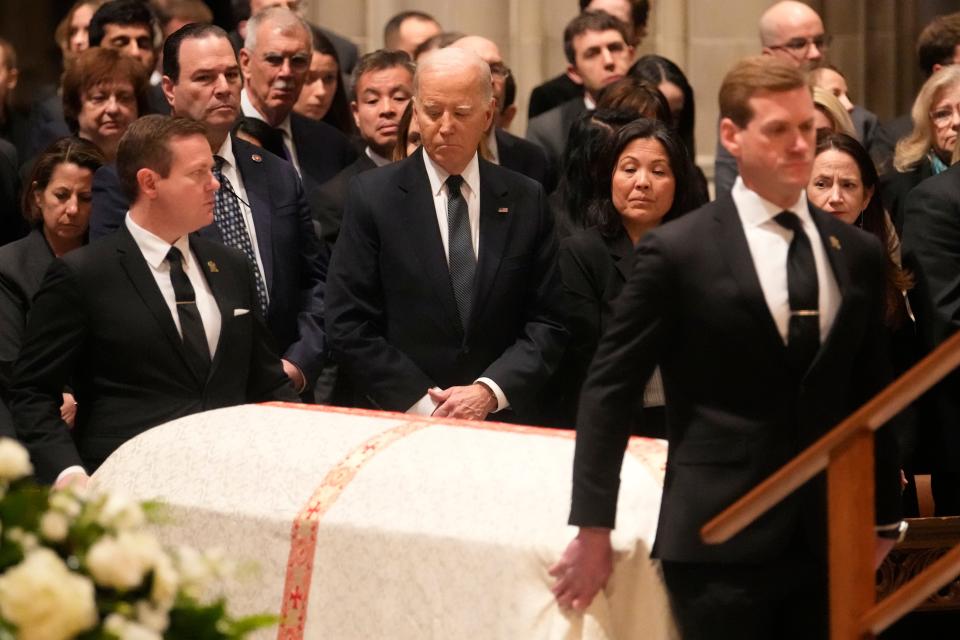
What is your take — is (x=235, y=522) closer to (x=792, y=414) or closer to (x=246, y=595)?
(x=246, y=595)

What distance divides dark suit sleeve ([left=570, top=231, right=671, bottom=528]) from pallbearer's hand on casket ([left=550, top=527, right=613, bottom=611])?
72 millimetres

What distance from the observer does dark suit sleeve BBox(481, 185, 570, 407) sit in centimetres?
533

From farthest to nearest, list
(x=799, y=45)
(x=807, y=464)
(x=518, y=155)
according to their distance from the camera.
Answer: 1. (x=799, y=45)
2. (x=518, y=155)
3. (x=807, y=464)

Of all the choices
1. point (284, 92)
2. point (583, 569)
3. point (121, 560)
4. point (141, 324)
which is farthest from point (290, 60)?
point (121, 560)

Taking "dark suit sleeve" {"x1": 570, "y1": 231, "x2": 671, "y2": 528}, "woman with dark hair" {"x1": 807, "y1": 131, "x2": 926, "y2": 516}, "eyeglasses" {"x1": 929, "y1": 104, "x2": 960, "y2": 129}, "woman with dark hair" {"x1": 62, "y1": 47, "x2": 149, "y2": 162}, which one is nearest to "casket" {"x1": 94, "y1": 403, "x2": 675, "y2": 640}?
"dark suit sleeve" {"x1": 570, "y1": 231, "x2": 671, "y2": 528}

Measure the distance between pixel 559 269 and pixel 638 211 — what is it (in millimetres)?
294

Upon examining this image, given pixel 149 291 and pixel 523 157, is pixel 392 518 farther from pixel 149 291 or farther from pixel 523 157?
pixel 523 157

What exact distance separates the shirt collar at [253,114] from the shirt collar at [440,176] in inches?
54.3

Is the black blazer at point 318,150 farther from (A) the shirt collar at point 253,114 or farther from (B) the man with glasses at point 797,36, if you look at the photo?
(B) the man with glasses at point 797,36

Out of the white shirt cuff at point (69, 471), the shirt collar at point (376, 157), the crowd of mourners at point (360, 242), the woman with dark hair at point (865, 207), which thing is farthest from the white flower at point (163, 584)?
the shirt collar at point (376, 157)

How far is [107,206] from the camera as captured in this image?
5.57m

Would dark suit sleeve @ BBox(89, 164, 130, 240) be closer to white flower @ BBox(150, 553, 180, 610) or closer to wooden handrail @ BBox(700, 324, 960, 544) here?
wooden handrail @ BBox(700, 324, 960, 544)

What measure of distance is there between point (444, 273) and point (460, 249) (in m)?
0.10

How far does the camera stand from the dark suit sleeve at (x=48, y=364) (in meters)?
4.86
